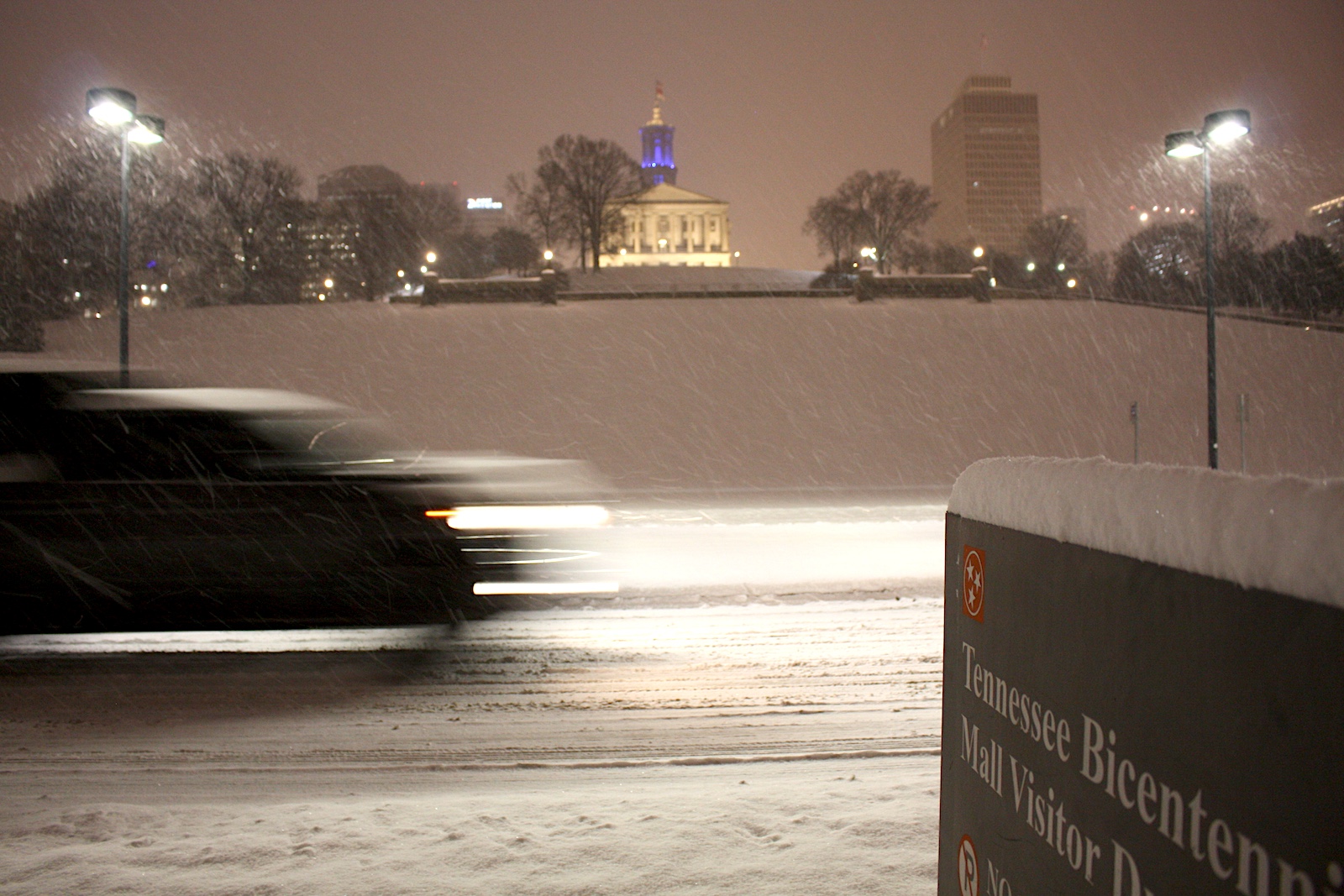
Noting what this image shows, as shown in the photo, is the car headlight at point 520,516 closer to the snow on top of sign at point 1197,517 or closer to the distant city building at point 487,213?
the snow on top of sign at point 1197,517

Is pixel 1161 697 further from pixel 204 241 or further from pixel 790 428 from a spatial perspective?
pixel 204 241

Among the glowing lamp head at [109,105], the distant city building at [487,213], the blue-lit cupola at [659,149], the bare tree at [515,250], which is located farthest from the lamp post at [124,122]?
the blue-lit cupola at [659,149]

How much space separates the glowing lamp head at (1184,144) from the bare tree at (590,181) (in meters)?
72.5

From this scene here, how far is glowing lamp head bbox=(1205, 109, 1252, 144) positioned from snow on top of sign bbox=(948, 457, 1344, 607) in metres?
18.4

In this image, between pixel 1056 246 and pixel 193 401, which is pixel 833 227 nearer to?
pixel 1056 246

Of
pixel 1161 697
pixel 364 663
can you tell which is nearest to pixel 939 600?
pixel 364 663

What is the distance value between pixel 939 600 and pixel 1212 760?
26.4 ft

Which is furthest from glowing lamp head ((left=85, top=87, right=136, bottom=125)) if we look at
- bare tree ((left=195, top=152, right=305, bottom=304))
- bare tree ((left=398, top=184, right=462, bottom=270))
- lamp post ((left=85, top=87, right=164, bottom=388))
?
bare tree ((left=398, top=184, right=462, bottom=270))

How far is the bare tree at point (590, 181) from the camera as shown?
293ft

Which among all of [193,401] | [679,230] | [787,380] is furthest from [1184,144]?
[679,230]

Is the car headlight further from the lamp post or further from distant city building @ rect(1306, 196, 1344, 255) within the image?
distant city building @ rect(1306, 196, 1344, 255)

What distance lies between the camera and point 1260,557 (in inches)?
37.7

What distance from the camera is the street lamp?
16609 millimetres

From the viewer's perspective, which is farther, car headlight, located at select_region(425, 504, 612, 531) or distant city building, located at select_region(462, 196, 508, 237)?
distant city building, located at select_region(462, 196, 508, 237)
